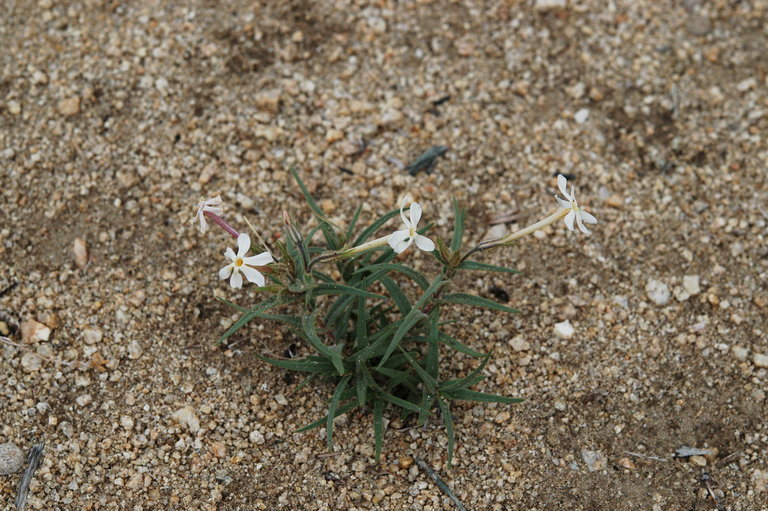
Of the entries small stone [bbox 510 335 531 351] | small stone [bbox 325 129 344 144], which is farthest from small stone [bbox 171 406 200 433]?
small stone [bbox 325 129 344 144]

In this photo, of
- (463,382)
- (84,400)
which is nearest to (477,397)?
(463,382)

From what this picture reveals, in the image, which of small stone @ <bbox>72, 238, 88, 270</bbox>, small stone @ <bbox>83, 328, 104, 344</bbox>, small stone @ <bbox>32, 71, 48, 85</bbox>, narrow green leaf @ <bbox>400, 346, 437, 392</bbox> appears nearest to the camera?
narrow green leaf @ <bbox>400, 346, 437, 392</bbox>

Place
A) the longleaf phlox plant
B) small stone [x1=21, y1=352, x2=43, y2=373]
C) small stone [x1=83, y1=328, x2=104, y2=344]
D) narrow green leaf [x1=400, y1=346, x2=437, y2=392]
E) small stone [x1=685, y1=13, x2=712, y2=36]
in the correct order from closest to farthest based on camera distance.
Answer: the longleaf phlox plant
narrow green leaf [x1=400, y1=346, x2=437, y2=392]
small stone [x1=21, y1=352, x2=43, y2=373]
small stone [x1=83, y1=328, x2=104, y2=344]
small stone [x1=685, y1=13, x2=712, y2=36]

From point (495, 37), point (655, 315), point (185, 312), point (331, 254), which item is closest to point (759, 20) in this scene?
point (495, 37)

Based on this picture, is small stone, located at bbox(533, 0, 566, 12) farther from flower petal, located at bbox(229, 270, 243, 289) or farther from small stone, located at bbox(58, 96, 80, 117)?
flower petal, located at bbox(229, 270, 243, 289)

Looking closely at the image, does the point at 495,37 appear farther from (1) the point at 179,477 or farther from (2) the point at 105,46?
(1) the point at 179,477

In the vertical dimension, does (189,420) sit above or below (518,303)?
above
